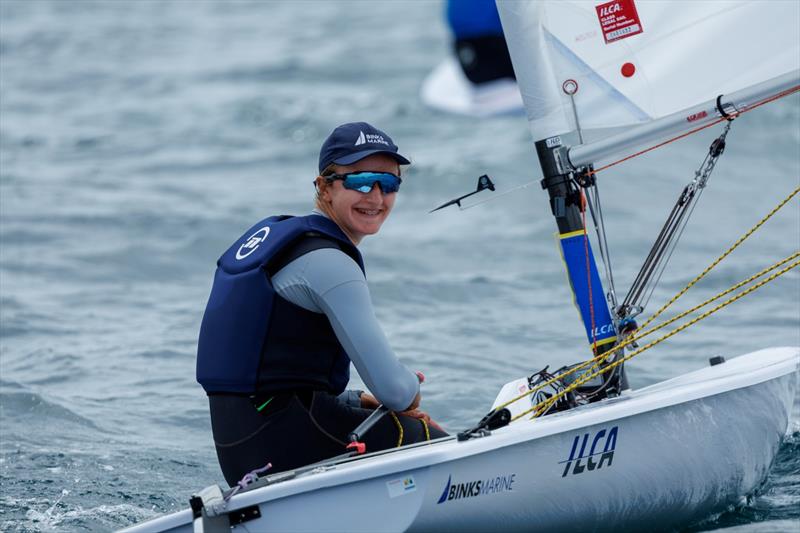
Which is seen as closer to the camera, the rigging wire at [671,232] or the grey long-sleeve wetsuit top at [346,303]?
the grey long-sleeve wetsuit top at [346,303]

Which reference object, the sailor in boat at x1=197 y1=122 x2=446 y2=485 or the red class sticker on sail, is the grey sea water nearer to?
the sailor in boat at x1=197 y1=122 x2=446 y2=485

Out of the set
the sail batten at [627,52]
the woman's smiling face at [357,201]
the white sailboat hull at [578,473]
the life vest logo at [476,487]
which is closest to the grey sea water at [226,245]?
the white sailboat hull at [578,473]

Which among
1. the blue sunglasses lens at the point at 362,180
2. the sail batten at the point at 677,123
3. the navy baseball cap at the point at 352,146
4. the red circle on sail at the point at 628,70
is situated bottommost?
the sail batten at the point at 677,123

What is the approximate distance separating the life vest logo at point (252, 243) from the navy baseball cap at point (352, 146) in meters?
0.21

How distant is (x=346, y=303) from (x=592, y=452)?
721 mm

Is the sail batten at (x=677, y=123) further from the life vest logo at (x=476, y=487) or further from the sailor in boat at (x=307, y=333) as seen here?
the life vest logo at (x=476, y=487)

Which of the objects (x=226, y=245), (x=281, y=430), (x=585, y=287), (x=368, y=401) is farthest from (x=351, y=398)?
(x=226, y=245)

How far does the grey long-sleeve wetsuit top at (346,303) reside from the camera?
8.88 feet

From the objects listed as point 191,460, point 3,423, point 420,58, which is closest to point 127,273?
point 3,423

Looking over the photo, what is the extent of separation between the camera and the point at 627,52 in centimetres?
354

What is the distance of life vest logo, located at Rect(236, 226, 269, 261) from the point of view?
2.86 m

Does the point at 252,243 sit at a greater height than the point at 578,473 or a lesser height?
greater

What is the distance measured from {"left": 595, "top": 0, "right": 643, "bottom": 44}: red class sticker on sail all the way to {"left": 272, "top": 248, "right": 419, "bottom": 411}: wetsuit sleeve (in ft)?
3.97

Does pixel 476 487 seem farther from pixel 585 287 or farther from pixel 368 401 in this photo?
pixel 585 287
